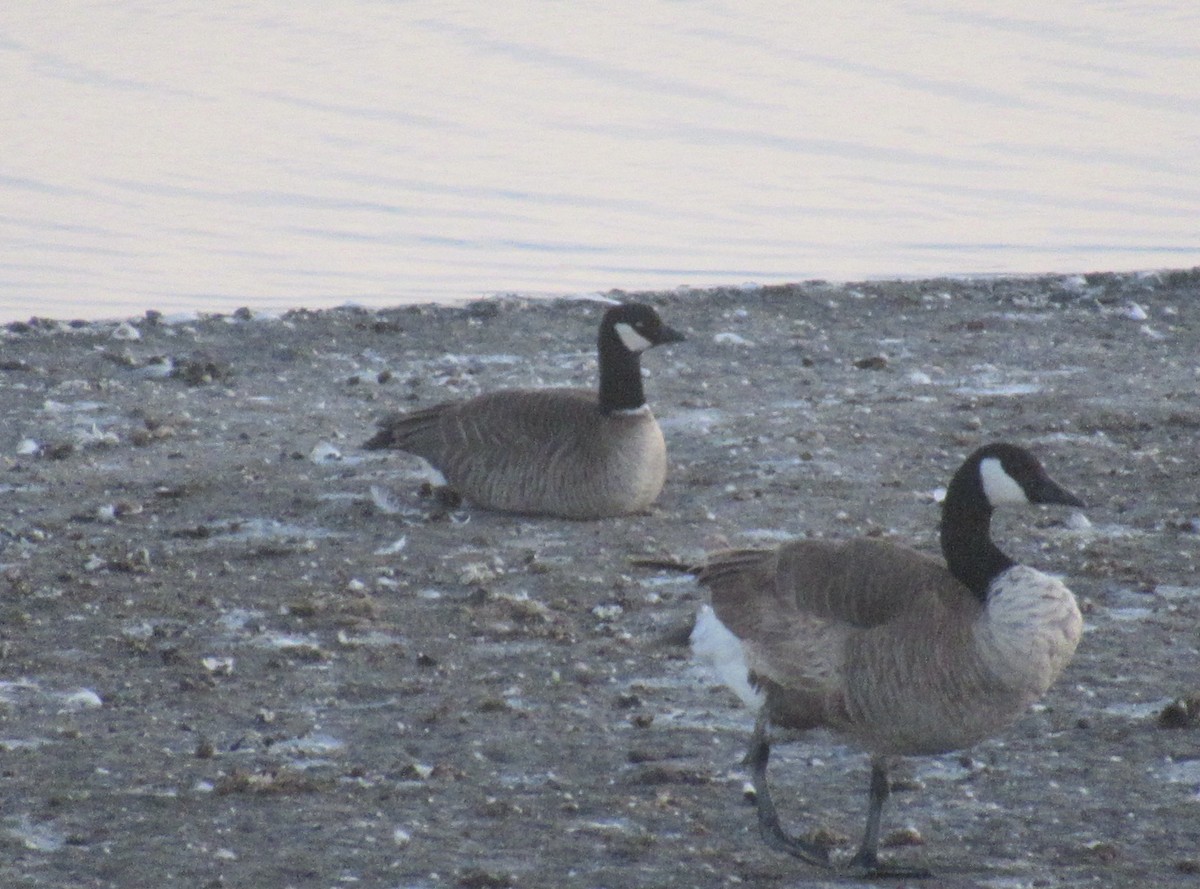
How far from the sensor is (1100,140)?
72.9 ft

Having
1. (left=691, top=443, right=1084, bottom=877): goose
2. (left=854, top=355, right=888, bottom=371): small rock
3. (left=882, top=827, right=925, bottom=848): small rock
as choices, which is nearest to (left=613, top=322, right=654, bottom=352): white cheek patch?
(left=854, top=355, right=888, bottom=371): small rock

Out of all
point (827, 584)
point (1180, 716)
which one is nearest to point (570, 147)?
point (1180, 716)

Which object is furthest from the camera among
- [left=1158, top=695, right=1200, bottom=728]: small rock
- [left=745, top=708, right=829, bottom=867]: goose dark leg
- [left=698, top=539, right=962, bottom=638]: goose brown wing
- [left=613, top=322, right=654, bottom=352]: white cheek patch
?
[left=613, top=322, right=654, bottom=352]: white cheek patch

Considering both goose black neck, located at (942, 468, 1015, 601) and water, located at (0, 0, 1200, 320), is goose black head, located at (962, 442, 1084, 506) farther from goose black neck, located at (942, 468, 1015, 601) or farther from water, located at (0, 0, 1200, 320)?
water, located at (0, 0, 1200, 320)

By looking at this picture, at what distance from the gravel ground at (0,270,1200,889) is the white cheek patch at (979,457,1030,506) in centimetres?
96

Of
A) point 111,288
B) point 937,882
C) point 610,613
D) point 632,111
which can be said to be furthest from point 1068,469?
point 632,111

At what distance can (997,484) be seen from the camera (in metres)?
6.21

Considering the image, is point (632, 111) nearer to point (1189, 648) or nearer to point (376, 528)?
point (376, 528)

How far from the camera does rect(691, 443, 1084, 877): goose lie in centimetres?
571

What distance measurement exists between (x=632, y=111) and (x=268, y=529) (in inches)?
635

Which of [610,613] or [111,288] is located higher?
[111,288]

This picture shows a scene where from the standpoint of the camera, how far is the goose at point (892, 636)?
5707 mm

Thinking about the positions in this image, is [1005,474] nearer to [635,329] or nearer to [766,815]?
[766,815]

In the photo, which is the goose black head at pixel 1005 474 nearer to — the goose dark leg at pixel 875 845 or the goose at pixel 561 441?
the goose dark leg at pixel 875 845
